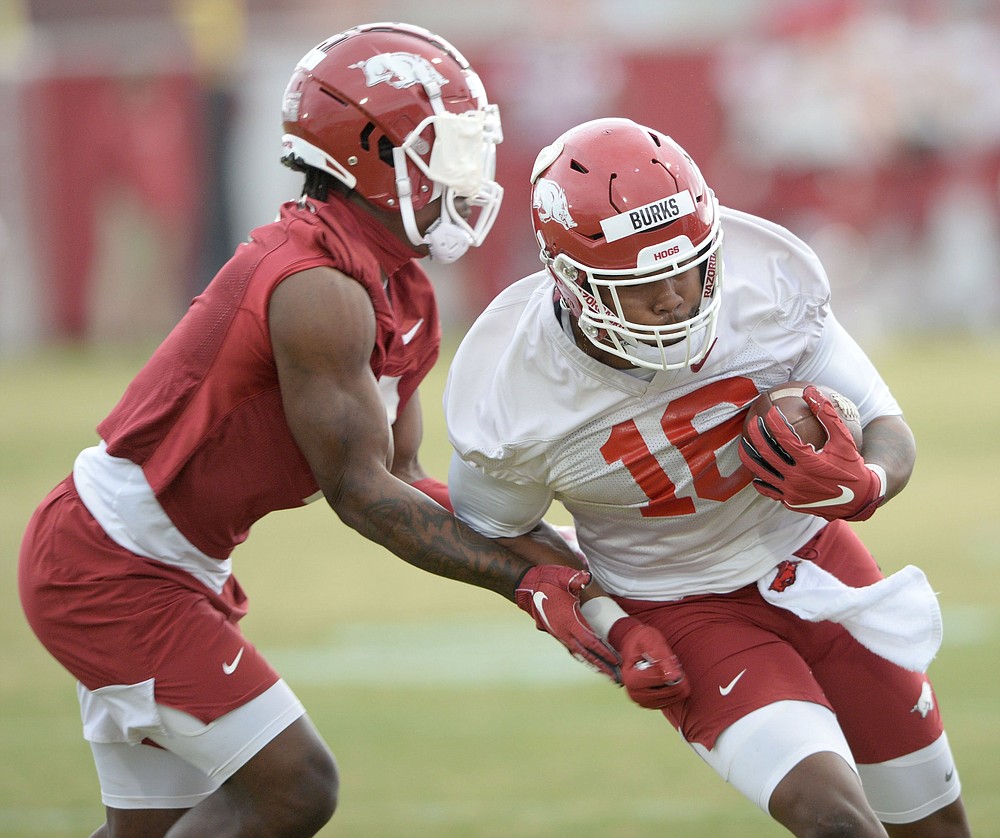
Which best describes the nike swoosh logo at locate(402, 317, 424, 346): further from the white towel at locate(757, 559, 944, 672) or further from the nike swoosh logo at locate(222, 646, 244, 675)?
the white towel at locate(757, 559, 944, 672)

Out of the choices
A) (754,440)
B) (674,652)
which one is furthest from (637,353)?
(674,652)

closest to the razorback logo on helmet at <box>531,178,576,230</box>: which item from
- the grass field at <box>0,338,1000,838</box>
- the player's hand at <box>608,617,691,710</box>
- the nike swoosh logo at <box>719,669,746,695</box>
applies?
the player's hand at <box>608,617,691,710</box>

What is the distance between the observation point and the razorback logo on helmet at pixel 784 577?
339cm

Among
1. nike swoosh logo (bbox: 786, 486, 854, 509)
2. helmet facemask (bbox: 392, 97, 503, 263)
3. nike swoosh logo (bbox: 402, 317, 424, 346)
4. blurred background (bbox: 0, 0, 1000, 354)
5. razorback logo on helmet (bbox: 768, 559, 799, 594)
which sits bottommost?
blurred background (bbox: 0, 0, 1000, 354)

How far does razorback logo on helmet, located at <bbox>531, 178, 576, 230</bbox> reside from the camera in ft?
10.6

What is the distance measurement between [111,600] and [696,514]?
4.19ft

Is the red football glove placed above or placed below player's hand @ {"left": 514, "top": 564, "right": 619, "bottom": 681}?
above

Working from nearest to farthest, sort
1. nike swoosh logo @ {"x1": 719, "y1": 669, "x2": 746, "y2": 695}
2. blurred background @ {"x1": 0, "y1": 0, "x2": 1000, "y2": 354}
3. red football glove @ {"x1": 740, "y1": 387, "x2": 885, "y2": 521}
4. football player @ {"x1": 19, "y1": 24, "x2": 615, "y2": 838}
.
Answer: red football glove @ {"x1": 740, "y1": 387, "x2": 885, "y2": 521}
nike swoosh logo @ {"x1": 719, "y1": 669, "x2": 746, "y2": 695}
football player @ {"x1": 19, "y1": 24, "x2": 615, "y2": 838}
blurred background @ {"x1": 0, "y1": 0, "x2": 1000, "y2": 354}

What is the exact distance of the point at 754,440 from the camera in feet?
10.4

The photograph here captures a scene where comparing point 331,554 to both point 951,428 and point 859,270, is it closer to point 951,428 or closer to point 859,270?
point 951,428

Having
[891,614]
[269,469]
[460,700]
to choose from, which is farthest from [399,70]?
[460,700]

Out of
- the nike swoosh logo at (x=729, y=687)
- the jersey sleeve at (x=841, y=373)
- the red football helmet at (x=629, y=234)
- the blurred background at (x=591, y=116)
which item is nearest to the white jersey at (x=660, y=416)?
the jersey sleeve at (x=841, y=373)

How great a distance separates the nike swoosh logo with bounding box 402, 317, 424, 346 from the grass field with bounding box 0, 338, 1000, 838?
1.58m

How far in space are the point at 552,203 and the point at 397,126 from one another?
0.50m
